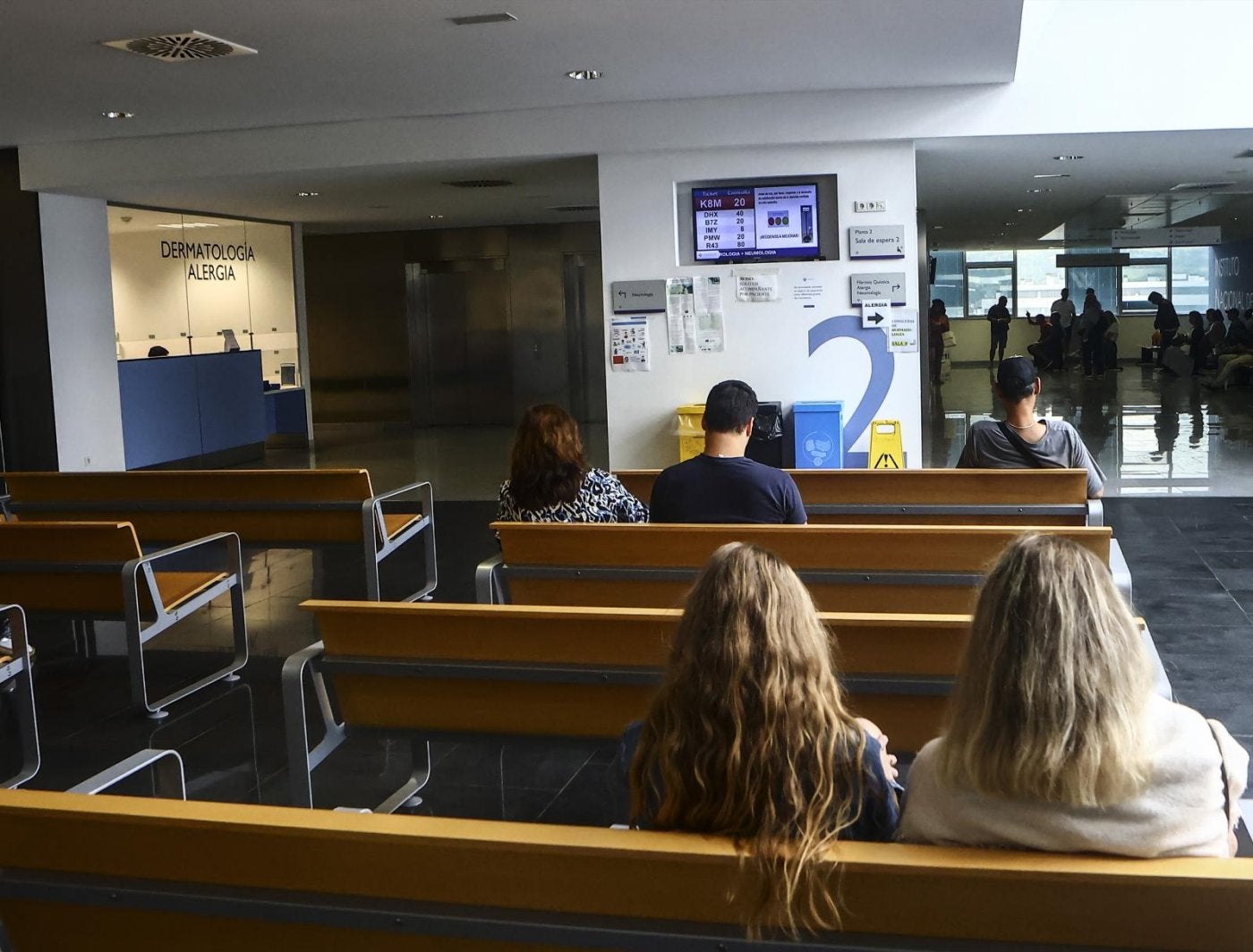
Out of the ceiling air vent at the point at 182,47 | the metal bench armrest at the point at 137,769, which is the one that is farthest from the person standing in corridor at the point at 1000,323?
the metal bench armrest at the point at 137,769

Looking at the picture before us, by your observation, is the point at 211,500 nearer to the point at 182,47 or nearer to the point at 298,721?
the point at 182,47

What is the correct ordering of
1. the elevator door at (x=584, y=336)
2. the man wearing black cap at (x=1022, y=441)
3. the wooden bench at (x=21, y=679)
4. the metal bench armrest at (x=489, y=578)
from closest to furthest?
the wooden bench at (x=21, y=679), the metal bench armrest at (x=489, y=578), the man wearing black cap at (x=1022, y=441), the elevator door at (x=584, y=336)

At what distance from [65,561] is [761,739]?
400 centimetres

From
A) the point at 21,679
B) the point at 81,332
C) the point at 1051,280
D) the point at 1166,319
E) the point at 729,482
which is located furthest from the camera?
the point at 1051,280

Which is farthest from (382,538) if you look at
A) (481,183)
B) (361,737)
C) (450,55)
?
(481,183)

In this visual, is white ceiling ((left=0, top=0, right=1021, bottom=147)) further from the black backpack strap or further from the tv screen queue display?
the black backpack strap

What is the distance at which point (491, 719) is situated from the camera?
3.22 metres

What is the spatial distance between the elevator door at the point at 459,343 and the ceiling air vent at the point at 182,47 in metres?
10.5

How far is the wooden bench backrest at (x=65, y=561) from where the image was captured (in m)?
4.85

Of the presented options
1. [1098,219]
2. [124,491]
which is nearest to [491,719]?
[124,491]

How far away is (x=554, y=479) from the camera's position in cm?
459

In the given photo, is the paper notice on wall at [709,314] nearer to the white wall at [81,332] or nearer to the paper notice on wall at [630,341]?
the paper notice on wall at [630,341]

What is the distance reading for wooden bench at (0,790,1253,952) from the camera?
4.99 feet

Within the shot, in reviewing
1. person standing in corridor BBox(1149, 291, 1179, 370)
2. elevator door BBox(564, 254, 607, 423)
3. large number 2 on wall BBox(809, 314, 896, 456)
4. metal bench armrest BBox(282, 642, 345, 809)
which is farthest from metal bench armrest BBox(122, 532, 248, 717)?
person standing in corridor BBox(1149, 291, 1179, 370)
